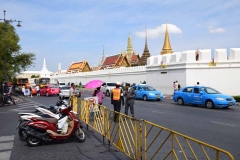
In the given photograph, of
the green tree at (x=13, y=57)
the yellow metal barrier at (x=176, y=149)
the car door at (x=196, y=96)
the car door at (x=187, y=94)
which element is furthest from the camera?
the green tree at (x=13, y=57)

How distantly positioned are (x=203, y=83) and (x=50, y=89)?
58.9ft

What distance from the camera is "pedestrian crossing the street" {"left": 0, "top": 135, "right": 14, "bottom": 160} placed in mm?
6270

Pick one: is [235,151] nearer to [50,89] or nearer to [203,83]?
[203,83]

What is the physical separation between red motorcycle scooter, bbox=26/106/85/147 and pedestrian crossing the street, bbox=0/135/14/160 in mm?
585

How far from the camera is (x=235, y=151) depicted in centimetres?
627

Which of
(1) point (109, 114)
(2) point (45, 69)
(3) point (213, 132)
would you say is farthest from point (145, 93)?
(2) point (45, 69)

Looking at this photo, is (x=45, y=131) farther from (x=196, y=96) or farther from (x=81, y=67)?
(x=81, y=67)

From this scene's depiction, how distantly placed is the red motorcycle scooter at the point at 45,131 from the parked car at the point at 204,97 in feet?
36.6

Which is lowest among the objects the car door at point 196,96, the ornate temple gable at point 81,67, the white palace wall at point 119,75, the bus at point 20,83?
the car door at point 196,96

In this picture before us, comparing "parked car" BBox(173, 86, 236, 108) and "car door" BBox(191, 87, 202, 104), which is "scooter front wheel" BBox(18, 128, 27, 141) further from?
"car door" BBox(191, 87, 202, 104)

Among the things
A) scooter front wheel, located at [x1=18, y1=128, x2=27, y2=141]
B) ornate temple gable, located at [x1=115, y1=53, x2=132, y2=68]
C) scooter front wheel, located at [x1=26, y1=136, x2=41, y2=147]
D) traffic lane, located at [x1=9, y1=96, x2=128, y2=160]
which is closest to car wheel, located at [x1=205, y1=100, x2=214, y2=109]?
traffic lane, located at [x1=9, y1=96, x2=128, y2=160]

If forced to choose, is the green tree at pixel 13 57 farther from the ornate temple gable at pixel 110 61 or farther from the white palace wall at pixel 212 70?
the ornate temple gable at pixel 110 61

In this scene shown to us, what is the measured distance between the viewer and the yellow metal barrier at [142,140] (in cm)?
419

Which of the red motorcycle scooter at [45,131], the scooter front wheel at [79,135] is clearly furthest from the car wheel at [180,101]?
the red motorcycle scooter at [45,131]
